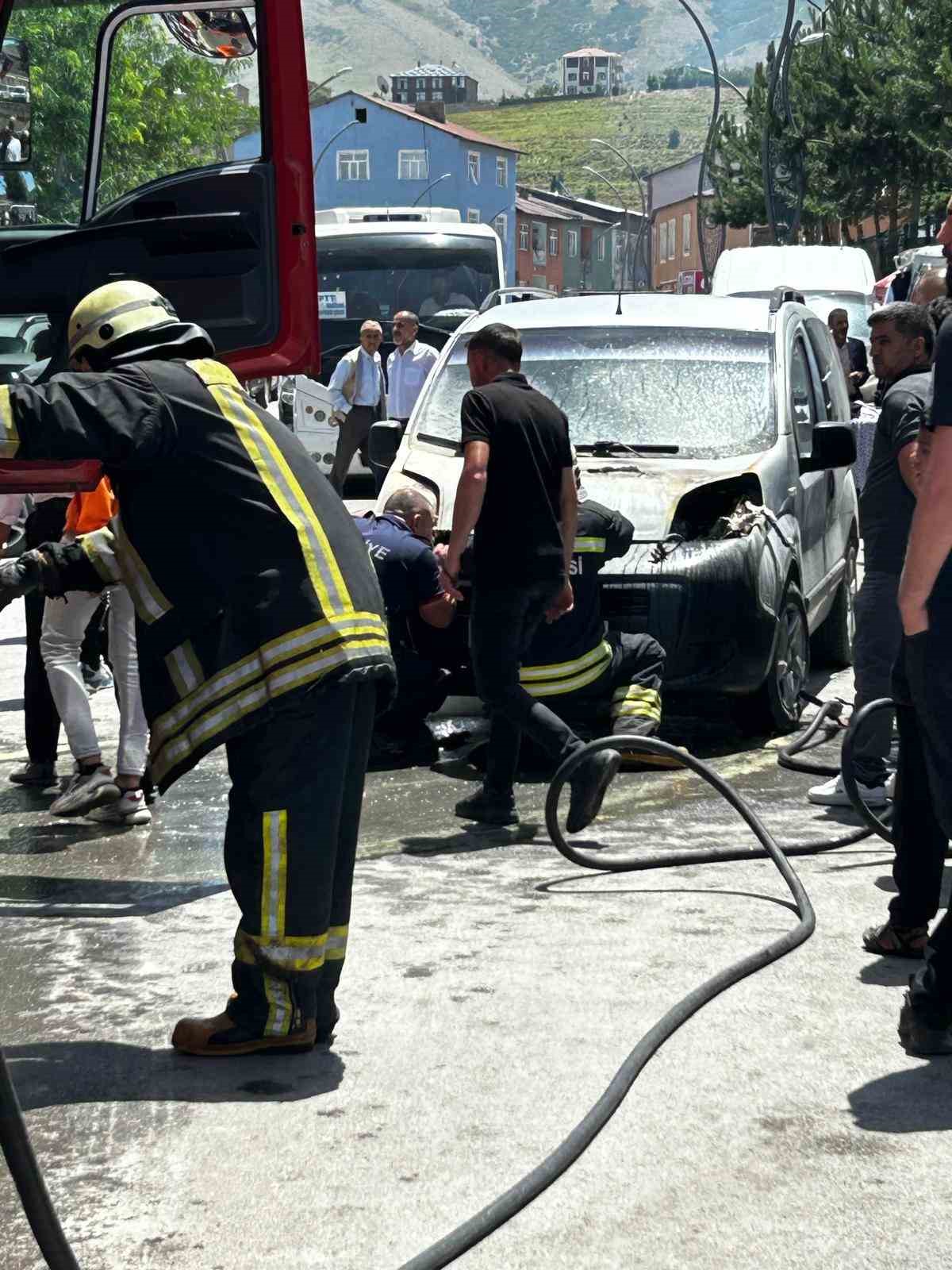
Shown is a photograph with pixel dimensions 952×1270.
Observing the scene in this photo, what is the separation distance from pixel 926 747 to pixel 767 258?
24.3 meters

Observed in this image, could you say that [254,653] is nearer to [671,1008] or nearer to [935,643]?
[671,1008]

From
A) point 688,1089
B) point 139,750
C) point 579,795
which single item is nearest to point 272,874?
point 688,1089

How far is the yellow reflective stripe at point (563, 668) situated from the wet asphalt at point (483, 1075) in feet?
3.75

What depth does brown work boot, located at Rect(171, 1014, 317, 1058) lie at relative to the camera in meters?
4.50

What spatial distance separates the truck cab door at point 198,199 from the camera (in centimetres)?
710

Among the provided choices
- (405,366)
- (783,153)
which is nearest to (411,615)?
(405,366)

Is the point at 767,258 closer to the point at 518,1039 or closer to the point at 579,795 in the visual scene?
the point at 579,795

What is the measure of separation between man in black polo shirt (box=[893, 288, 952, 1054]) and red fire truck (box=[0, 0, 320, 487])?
11.3 ft

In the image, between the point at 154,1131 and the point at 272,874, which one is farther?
the point at 272,874

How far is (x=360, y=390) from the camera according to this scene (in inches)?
710

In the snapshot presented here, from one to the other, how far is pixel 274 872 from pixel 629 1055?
0.89 metres

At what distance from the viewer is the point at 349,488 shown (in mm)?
22078

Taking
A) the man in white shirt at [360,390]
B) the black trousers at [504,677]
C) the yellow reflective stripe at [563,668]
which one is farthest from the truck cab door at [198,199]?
the man in white shirt at [360,390]

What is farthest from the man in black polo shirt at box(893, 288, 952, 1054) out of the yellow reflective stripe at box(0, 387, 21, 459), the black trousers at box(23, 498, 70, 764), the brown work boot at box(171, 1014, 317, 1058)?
the black trousers at box(23, 498, 70, 764)
